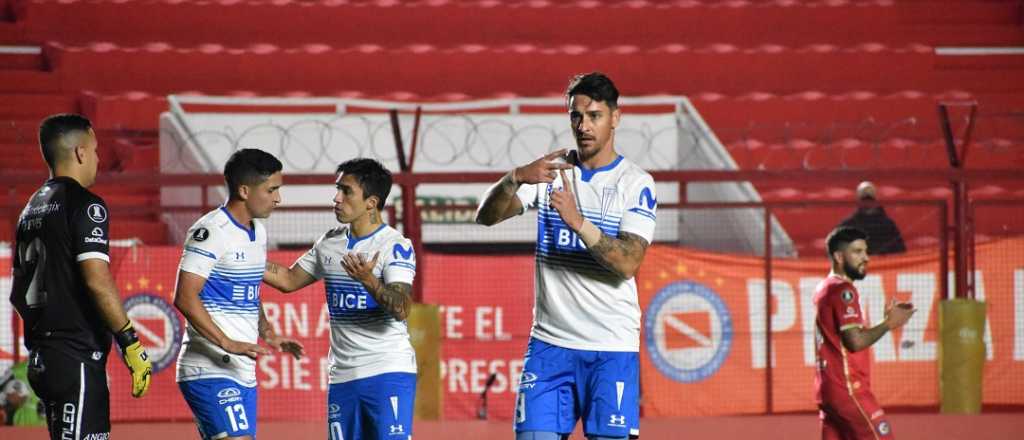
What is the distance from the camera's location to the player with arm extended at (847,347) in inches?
273

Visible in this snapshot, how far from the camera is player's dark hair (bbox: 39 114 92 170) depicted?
523 centimetres

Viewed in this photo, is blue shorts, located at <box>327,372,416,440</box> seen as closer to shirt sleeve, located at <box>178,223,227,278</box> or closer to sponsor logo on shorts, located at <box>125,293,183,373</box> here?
shirt sleeve, located at <box>178,223,227,278</box>

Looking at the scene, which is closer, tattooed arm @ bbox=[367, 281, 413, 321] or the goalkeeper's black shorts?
the goalkeeper's black shorts

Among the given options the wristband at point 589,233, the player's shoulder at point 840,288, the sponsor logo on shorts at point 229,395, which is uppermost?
the wristband at point 589,233

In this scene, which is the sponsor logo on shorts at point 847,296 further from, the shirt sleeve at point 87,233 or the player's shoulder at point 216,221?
the shirt sleeve at point 87,233

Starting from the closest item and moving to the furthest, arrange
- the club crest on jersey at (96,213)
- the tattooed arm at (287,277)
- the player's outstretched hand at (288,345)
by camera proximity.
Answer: the club crest on jersey at (96,213) → the player's outstretched hand at (288,345) → the tattooed arm at (287,277)

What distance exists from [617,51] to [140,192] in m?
6.59

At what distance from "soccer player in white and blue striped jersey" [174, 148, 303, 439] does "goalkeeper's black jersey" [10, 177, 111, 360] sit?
1.69 feet

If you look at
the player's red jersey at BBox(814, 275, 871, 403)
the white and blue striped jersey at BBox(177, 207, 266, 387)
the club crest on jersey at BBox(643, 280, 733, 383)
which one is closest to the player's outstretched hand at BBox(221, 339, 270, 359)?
the white and blue striped jersey at BBox(177, 207, 266, 387)

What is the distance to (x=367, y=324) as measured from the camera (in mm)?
5828

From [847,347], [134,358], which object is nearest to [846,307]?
[847,347]

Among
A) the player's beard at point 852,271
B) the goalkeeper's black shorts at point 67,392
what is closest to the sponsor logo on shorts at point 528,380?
the goalkeeper's black shorts at point 67,392

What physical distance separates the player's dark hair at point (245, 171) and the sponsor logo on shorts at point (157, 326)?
474 centimetres

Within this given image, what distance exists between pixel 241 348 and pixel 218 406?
0.40 meters
